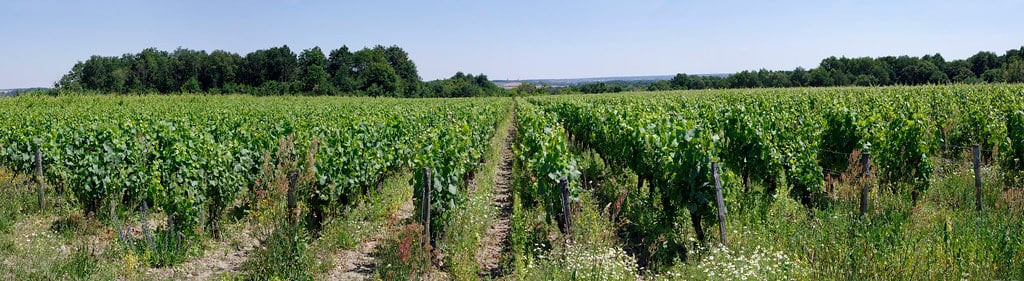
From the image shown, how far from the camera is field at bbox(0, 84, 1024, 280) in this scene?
612cm

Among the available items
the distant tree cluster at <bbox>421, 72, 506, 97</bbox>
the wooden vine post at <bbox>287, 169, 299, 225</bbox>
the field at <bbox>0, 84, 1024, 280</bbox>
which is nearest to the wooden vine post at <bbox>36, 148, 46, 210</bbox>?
the field at <bbox>0, 84, 1024, 280</bbox>

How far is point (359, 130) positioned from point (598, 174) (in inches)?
213

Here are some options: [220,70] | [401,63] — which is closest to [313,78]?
[220,70]

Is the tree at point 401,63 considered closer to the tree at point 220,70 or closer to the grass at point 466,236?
the tree at point 220,70

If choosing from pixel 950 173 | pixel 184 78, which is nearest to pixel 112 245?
pixel 950 173

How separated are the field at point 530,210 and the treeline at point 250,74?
2467 inches

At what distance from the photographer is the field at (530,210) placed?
6117mm

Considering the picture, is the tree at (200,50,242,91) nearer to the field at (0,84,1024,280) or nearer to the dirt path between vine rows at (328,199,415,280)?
the field at (0,84,1024,280)

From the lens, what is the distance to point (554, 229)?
8633 millimetres

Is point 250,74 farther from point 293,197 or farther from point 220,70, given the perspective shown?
point 293,197

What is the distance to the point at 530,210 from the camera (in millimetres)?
9305

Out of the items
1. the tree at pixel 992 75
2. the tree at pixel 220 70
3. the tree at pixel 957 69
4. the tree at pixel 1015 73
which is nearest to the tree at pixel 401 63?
the tree at pixel 220 70

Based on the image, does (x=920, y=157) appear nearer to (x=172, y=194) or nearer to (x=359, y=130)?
(x=359, y=130)

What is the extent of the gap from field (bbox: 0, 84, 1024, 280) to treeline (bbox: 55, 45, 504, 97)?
206ft
